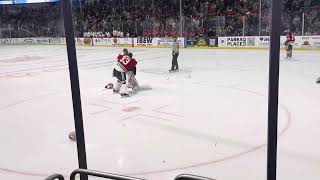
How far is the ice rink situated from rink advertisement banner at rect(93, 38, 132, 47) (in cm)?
1153

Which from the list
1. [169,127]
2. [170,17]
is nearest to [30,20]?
[170,17]

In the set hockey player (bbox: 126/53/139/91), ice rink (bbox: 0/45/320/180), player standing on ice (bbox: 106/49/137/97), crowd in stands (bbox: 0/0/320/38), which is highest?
crowd in stands (bbox: 0/0/320/38)

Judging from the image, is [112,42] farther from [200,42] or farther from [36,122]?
[36,122]

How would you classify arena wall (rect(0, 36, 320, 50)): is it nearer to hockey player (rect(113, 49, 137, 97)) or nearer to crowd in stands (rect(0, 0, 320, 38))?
crowd in stands (rect(0, 0, 320, 38))

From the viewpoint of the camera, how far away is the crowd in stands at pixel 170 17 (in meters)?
15.3

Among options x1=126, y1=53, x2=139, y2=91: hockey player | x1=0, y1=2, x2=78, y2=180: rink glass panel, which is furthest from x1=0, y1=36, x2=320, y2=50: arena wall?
x1=126, y1=53, x2=139, y2=91: hockey player

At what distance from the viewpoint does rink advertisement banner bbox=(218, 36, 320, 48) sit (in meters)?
15.2

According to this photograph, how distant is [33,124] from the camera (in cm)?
570

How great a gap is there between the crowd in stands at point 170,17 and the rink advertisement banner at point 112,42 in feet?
0.99

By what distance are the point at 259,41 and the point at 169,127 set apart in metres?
12.3

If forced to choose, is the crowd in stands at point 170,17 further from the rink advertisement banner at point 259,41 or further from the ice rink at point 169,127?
the ice rink at point 169,127

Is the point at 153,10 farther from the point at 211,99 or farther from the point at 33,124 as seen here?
the point at 33,124

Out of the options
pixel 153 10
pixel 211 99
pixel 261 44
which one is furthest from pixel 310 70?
A: pixel 153 10

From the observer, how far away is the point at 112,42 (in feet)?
→ 73.2
